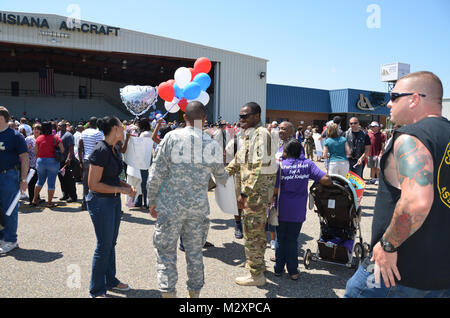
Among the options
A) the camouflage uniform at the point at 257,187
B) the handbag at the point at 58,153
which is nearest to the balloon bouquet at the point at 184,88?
the camouflage uniform at the point at 257,187

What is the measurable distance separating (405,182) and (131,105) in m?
6.18

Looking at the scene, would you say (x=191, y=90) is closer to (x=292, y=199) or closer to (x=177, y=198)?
(x=292, y=199)

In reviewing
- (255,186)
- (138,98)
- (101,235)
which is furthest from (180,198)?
(138,98)

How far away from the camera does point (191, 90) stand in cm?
495

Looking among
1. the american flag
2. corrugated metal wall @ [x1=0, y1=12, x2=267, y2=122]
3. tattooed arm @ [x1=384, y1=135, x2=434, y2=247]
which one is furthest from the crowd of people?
the american flag

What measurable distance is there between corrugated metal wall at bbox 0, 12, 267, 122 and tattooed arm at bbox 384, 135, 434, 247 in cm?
2292

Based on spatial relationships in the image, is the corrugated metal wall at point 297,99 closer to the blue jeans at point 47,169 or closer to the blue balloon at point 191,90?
the blue jeans at point 47,169

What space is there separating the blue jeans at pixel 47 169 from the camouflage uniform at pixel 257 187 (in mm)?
5224

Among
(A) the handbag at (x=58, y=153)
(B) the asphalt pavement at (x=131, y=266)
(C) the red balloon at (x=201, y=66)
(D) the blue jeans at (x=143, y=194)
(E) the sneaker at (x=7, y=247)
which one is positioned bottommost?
(B) the asphalt pavement at (x=131, y=266)

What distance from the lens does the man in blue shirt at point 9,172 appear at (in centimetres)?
454

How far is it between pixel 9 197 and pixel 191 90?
3.10m

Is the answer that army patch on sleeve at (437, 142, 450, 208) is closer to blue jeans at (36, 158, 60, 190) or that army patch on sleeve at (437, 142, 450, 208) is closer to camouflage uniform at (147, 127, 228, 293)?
camouflage uniform at (147, 127, 228, 293)

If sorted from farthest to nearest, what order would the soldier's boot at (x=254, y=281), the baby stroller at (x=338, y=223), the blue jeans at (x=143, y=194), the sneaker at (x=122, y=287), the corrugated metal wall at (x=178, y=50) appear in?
the corrugated metal wall at (x=178, y=50) → the blue jeans at (x=143, y=194) → the baby stroller at (x=338, y=223) → the soldier's boot at (x=254, y=281) → the sneaker at (x=122, y=287)

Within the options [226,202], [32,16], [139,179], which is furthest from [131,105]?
[32,16]
